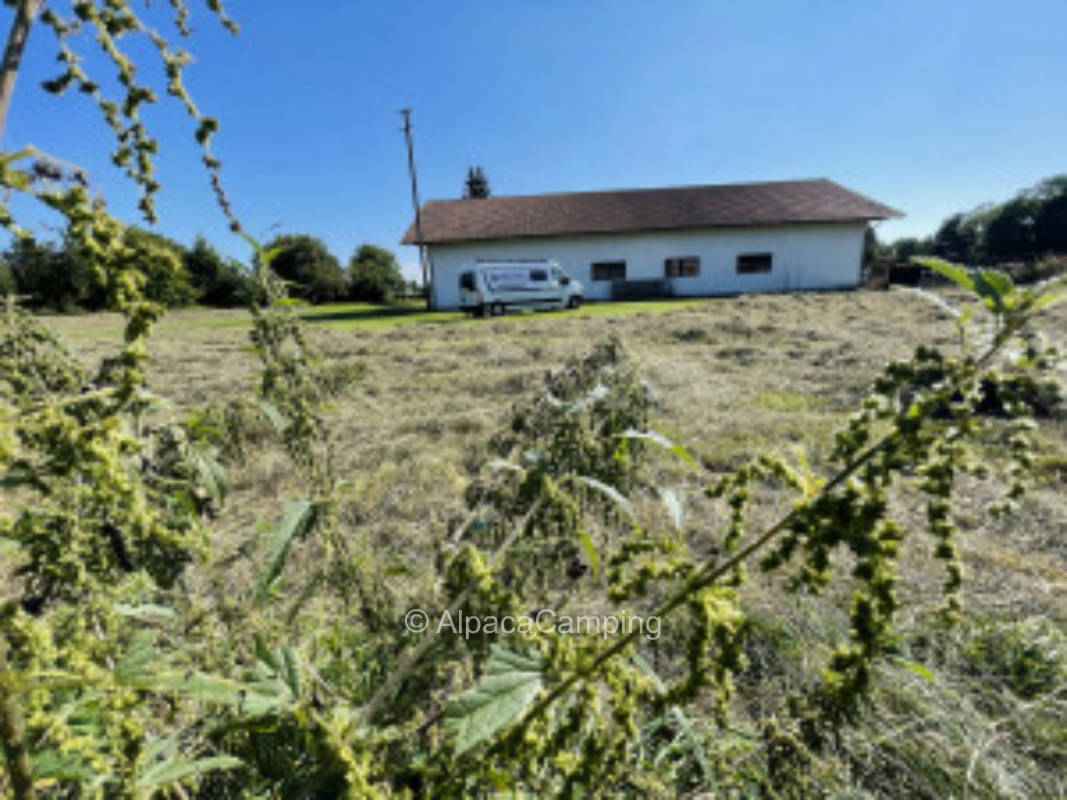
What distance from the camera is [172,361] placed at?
9.75m

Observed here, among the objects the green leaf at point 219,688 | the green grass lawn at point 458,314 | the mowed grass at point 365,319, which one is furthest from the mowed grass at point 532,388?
the green grass lawn at point 458,314

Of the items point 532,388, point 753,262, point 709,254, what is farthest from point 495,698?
point 753,262

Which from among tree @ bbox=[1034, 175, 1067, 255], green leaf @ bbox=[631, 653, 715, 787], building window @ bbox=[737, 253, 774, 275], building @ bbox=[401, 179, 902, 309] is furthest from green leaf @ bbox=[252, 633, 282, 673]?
tree @ bbox=[1034, 175, 1067, 255]

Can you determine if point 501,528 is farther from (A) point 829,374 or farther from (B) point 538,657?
(A) point 829,374

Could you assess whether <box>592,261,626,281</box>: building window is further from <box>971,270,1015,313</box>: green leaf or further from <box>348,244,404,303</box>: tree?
<box>971,270,1015,313</box>: green leaf

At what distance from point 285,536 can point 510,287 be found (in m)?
21.1

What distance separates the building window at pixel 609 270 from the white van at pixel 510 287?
16.5 feet

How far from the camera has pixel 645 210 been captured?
1088 inches

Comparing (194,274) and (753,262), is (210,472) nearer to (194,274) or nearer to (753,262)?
(194,274)

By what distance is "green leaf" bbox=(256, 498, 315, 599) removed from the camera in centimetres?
98

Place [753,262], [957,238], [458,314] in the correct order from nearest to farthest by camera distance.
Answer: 1. [458,314]
2. [753,262]
3. [957,238]

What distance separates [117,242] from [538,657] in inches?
30.9

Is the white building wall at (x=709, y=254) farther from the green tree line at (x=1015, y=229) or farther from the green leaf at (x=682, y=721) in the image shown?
the green leaf at (x=682, y=721)

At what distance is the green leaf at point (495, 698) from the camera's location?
0.73m
